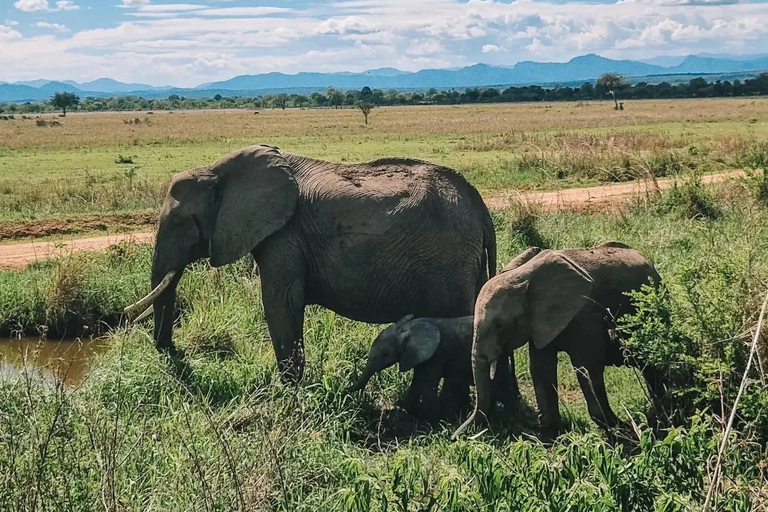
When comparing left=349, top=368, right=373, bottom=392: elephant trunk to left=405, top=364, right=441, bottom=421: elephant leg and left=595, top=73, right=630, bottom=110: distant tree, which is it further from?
left=595, top=73, right=630, bottom=110: distant tree

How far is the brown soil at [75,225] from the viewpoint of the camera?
15.7 meters

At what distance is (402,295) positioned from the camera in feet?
24.4

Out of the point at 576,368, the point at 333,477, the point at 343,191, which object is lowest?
the point at 333,477

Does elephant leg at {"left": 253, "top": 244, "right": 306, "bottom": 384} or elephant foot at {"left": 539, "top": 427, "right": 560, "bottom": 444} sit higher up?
elephant leg at {"left": 253, "top": 244, "right": 306, "bottom": 384}

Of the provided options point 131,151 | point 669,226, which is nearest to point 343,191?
point 669,226

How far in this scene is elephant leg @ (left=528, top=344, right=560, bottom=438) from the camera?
6.27 meters

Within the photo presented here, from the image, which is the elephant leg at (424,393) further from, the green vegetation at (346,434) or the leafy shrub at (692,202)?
the leafy shrub at (692,202)

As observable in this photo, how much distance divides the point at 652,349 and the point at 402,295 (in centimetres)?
234

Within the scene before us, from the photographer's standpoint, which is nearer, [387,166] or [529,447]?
[529,447]

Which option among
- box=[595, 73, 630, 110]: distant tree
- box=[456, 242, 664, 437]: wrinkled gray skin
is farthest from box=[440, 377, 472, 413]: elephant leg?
box=[595, 73, 630, 110]: distant tree

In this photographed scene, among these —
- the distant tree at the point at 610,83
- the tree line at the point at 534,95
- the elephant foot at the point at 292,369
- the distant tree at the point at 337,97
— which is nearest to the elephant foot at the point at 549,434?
the elephant foot at the point at 292,369

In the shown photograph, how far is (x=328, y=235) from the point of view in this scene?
730 centimetres

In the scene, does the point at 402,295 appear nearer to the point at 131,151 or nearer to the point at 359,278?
the point at 359,278

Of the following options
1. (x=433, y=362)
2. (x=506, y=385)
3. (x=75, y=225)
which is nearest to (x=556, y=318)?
(x=506, y=385)
